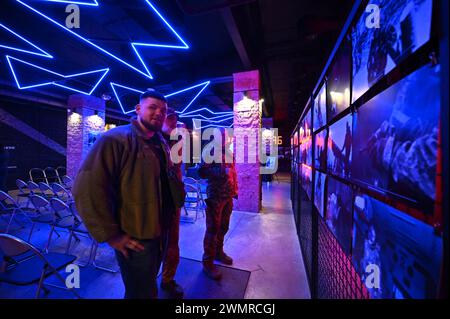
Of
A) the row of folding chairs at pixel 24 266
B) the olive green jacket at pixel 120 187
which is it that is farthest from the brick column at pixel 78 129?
the olive green jacket at pixel 120 187

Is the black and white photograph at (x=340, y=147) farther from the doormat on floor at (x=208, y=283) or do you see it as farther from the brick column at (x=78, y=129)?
the brick column at (x=78, y=129)

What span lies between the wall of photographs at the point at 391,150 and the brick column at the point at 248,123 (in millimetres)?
3867

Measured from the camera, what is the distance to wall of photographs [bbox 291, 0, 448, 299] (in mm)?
517

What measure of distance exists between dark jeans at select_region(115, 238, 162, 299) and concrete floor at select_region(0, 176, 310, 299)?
961 mm

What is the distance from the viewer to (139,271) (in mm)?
1327

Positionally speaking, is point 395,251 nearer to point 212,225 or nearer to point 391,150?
point 391,150

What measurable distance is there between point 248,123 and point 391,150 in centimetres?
456

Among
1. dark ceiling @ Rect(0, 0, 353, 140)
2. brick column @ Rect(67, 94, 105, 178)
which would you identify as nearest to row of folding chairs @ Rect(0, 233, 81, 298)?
dark ceiling @ Rect(0, 0, 353, 140)

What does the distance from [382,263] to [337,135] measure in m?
0.81

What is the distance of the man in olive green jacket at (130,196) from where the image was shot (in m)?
1.16

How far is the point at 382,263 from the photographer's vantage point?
727mm

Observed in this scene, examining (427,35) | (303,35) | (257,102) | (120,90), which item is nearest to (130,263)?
(427,35)

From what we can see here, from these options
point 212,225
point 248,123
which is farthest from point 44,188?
point 248,123

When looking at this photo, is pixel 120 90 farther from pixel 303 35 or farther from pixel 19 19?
pixel 303 35
